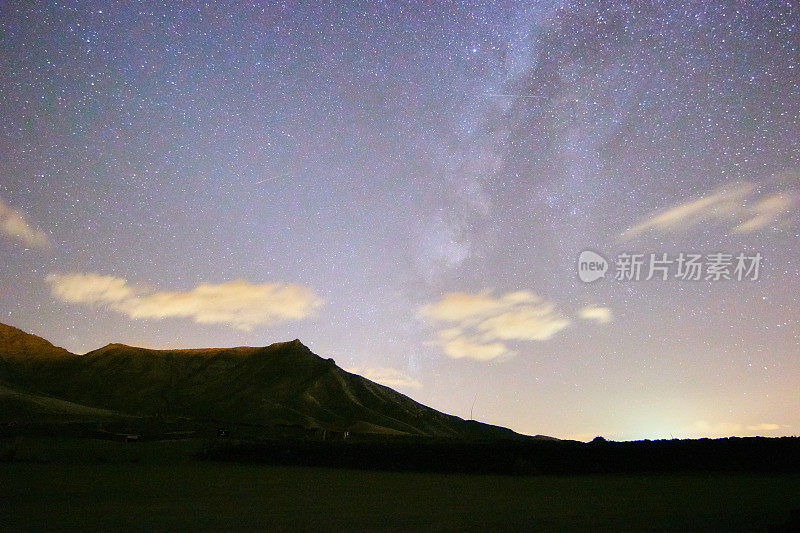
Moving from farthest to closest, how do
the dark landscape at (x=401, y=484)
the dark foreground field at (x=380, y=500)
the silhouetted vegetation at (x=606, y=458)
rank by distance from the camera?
the silhouetted vegetation at (x=606, y=458)
the dark landscape at (x=401, y=484)
the dark foreground field at (x=380, y=500)

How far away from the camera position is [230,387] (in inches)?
4631

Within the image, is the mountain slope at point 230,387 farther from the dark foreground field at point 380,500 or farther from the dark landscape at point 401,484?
the dark foreground field at point 380,500

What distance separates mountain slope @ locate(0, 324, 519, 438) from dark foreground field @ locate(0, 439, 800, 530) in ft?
231

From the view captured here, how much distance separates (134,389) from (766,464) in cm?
11869

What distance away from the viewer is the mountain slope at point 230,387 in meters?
103

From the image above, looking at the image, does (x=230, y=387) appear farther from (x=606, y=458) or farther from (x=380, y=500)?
(x=380, y=500)

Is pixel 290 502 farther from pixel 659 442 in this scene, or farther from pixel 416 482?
pixel 659 442

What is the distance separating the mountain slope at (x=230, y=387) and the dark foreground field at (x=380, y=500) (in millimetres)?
70424

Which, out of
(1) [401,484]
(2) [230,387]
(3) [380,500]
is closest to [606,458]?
(1) [401,484]

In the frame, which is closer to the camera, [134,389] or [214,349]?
[134,389]

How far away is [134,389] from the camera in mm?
121562

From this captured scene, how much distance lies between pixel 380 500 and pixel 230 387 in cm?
10770

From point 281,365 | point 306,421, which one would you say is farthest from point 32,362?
point 306,421

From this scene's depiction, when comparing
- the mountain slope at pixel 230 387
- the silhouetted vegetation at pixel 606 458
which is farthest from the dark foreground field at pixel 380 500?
the mountain slope at pixel 230 387
